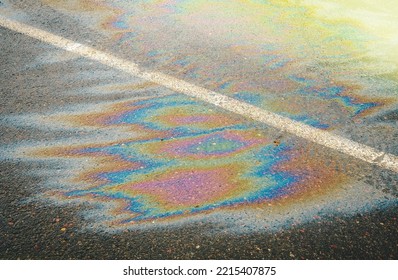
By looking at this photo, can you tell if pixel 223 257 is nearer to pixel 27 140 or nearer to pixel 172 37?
pixel 27 140

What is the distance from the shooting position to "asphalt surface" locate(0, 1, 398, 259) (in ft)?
8.43

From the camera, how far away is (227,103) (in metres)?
3.68

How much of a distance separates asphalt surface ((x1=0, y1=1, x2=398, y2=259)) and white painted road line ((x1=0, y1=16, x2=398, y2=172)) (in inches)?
2.8

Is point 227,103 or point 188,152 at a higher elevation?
point 227,103

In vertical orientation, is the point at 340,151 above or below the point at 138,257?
above

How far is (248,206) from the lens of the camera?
2783 mm

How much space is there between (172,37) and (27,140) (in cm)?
198

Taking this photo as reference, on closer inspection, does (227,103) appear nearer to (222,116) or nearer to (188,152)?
(222,116)

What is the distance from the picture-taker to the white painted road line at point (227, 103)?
10.4 feet

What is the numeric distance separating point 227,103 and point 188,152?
701 mm

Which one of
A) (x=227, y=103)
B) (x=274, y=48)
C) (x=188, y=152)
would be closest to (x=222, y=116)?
(x=227, y=103)

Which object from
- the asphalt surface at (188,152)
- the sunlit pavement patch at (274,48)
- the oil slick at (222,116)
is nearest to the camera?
the asphalt surface at (188,152)

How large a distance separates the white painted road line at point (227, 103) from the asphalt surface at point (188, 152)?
72 millimetres

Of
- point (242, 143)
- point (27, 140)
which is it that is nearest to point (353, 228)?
point (242, 143)
